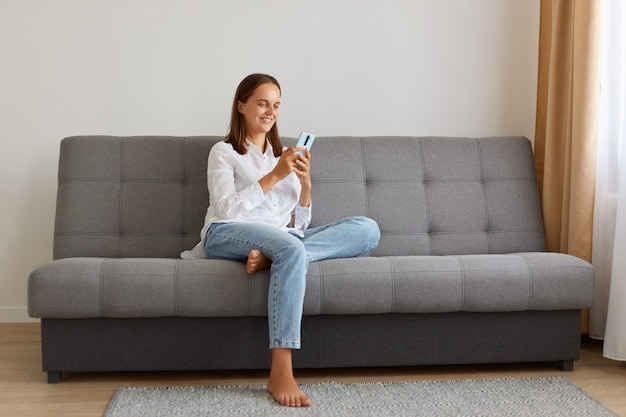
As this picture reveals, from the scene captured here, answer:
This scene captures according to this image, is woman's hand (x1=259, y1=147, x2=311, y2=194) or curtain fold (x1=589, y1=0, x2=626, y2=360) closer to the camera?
woman's hand (x1=259, y1=147, x2=311, y2=194)

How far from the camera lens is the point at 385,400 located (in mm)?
2461

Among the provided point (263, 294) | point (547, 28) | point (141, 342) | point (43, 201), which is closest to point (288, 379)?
point (263, 294)

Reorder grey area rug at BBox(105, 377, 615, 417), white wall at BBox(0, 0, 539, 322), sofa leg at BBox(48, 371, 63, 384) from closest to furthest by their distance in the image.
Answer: grey area rug at BBox(105, 377, 615, 417), sofa leg at BBox(48, 371, 63, 384), white wall at BBox(0, 0, 539, 322)

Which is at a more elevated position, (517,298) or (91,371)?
(517,298)

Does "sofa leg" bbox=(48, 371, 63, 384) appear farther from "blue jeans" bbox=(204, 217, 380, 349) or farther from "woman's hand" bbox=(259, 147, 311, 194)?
"woman's hand" bbox=(259, 147, 311, 194)

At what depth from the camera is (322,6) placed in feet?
11.9

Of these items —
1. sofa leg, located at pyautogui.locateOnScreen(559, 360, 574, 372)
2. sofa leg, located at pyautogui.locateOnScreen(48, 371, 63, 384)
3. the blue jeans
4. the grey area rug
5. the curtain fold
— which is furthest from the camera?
the curtain fold

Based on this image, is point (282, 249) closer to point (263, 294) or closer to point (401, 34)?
point (263, 294)

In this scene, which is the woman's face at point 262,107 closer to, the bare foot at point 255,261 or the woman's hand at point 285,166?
the woman's hand at point 285,166

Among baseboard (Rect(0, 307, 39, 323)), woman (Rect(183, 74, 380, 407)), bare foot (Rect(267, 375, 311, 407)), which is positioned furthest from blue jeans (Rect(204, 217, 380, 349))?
baseboard (Rect(0, 307, 39, 323))

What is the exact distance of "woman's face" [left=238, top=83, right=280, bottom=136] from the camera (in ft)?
9.49

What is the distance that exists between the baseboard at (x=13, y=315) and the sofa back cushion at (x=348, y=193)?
74 cm

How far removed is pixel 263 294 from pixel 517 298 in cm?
86

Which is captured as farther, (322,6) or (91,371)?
(322,6)
